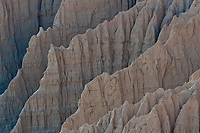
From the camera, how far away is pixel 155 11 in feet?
123

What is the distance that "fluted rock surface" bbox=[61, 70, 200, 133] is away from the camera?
24750 mm

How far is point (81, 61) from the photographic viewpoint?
36.8 m

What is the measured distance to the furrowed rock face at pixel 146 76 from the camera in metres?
31.7

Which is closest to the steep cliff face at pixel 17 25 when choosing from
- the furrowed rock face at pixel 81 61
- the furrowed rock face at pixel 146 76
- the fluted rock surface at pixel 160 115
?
the furrowed rock face at pixel 81 61

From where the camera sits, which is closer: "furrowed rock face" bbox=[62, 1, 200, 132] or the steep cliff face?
"furrowed rock face" bbox=[62, 1, 200, 132]

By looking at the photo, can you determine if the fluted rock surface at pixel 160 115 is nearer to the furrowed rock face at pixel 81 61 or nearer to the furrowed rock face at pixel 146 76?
the furrowed rock face at pixel 146 76

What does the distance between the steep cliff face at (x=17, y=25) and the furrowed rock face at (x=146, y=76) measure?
1300 cm

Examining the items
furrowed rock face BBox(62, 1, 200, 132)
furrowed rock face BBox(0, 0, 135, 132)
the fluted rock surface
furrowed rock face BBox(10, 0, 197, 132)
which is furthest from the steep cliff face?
the fluted rock surface

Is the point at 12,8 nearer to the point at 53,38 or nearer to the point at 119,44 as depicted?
the point at 53,38

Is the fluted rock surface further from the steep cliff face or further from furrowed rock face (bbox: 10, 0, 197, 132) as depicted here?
the steep cliff face

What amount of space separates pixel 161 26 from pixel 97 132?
1292cm

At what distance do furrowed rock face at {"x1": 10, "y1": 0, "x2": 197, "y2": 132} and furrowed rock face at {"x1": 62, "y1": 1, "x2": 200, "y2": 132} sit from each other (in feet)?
11.1

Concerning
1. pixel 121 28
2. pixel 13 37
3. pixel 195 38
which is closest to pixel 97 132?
pixel 195 38

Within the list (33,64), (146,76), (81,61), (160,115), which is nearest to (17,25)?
(33,64)
